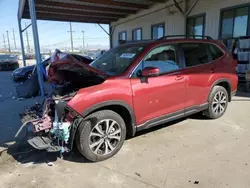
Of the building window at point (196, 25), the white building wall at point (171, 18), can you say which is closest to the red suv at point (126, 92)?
the white building wall at point (171, 18)

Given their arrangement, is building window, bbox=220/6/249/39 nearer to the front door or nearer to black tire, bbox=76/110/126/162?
the front door

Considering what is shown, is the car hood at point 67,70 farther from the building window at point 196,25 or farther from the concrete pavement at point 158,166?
the building window at point 196,25

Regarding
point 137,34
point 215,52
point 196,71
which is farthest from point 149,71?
point 137,34

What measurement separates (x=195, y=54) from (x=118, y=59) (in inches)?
61.1

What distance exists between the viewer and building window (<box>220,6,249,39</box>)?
8.48 meters

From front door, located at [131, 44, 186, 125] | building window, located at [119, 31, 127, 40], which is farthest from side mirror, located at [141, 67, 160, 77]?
building window, located at [119, 31, 127, 40]

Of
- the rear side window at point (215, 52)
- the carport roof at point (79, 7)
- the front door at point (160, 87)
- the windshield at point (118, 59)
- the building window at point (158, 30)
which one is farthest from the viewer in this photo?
the building window at point (158, 30)

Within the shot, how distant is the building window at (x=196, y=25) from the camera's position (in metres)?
10.3

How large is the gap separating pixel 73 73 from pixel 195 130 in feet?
8.60

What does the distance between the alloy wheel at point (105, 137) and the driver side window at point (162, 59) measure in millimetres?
992

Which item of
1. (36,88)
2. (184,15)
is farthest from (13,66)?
(184,15)

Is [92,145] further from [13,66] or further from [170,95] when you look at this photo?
[13,66]

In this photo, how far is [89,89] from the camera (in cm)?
289

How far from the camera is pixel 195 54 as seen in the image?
13.4ft
